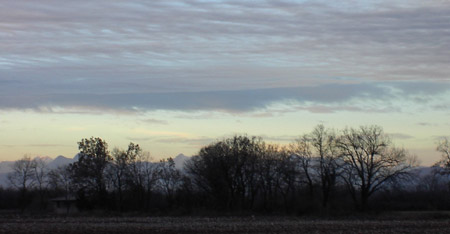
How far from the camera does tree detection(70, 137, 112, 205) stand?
95.2 meters

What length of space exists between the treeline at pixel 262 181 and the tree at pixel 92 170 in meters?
0.17

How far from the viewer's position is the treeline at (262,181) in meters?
80.6

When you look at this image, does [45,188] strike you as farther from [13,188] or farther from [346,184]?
[346,184]

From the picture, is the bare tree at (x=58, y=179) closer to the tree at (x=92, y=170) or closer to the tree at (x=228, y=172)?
the tree at (x=92, y=170)

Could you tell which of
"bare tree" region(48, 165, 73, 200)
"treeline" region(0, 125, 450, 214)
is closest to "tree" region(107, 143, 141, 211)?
"treeline" region(0, 125, 450, 214)

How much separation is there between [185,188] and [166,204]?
4628 millimetres

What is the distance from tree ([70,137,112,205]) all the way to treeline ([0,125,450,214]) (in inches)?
6.7

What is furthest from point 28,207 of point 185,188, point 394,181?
point 394,181

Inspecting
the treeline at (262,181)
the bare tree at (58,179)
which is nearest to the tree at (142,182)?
the treeline at (262,181)

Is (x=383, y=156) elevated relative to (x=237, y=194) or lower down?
elevated

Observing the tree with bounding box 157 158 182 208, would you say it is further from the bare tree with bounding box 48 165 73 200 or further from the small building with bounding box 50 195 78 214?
the bare tree with bounding box 48 165 73 200

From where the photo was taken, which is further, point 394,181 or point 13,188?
point 13,188

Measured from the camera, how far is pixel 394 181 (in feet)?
257

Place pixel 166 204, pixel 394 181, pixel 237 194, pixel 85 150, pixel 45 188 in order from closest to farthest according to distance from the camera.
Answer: pixel 394 181, pixel 237 194, pixel 166 204, pixel 85 150, pixel 45 188
